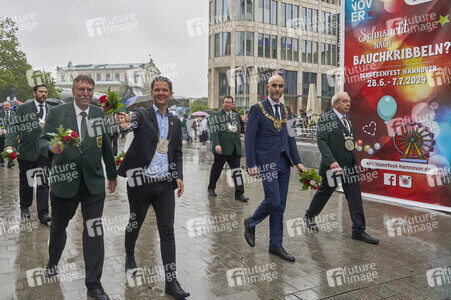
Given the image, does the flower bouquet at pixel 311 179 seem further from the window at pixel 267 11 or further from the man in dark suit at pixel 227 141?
the window at pixel 267 11

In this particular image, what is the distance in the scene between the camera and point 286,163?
4.79 metres

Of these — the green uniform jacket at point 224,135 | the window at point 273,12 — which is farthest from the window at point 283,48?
the green uniform jacket at point 224,135

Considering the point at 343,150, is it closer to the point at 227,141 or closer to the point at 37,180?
the point at 227,141

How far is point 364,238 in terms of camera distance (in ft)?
17.5

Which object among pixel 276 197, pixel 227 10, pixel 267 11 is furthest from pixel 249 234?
pixel 267 11

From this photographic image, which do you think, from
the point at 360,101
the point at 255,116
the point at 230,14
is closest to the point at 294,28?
the point at 230,14

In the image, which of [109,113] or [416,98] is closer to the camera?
[109,113]

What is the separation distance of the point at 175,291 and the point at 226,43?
2019 inches

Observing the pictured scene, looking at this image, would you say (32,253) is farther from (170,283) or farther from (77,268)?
(170,283)

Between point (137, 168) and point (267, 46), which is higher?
point (267, 46)

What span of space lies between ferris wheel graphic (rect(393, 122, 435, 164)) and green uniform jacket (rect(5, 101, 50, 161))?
251 inches

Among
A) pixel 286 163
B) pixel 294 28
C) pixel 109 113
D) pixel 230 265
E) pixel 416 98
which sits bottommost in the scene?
pixel 230 265

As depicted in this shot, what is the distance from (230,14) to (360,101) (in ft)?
153

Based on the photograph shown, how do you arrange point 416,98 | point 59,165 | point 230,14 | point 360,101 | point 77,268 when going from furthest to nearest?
point 230,14 → point 360,101 → point 416,98 → point 77,268 → point 59,165
